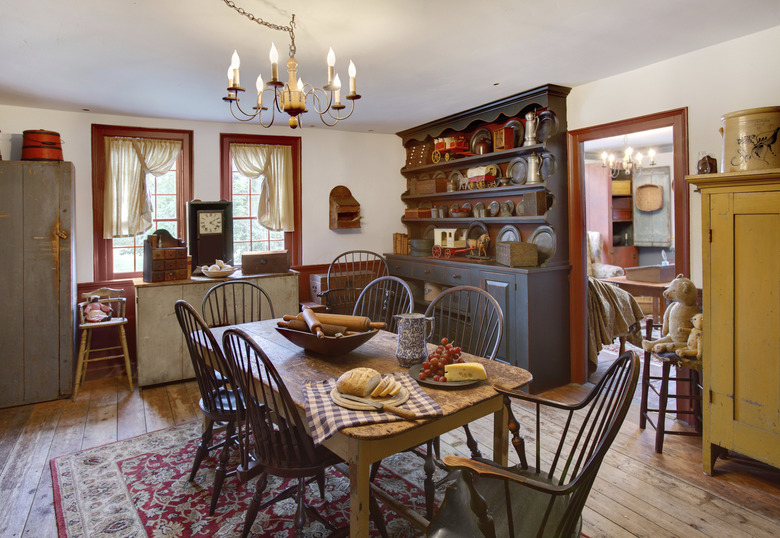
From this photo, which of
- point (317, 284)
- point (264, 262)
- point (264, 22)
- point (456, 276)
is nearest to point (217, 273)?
point (264, 262)

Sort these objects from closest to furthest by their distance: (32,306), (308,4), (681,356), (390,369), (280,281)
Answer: (390,369) → (308,4) → (681,356) → (32,306) → (280,281)

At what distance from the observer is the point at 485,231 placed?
15.4ft

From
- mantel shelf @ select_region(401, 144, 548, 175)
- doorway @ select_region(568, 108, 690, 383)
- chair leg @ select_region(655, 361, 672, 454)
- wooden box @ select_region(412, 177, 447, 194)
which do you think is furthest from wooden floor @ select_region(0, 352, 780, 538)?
wooden box @ select_region(412, 177, 447, 194)

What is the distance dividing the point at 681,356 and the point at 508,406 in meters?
1.57

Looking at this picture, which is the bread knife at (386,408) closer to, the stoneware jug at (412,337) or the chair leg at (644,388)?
the stoneware jug at (412,337)

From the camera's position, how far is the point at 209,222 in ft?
14.9

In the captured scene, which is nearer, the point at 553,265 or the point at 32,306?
the point at 32,306

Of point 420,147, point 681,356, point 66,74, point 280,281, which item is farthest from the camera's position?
point 420,147

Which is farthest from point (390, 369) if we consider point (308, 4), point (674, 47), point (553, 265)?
point (674, 47)

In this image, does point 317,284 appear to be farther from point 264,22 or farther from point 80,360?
point 264,22

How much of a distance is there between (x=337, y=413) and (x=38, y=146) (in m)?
3.58

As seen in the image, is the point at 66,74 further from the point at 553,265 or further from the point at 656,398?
the point at 656,398

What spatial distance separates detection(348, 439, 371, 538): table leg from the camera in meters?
1.43

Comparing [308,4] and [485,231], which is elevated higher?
[308,4]
